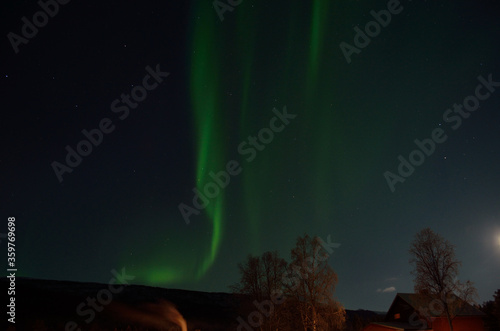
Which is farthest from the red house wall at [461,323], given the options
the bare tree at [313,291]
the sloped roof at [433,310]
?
the bare tree at [313,291]

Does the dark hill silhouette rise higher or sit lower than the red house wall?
higher

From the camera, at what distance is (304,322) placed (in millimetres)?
33094

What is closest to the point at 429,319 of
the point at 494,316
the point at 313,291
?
the point at 494,316

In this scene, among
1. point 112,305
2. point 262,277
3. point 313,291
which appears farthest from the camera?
point 112,305

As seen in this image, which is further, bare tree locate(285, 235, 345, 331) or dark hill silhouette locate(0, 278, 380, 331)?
dark hill silhouette locate(0, 278, 380, 331)

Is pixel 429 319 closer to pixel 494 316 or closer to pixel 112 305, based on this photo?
pixel 494 316

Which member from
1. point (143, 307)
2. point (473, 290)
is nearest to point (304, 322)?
point (473, 290)

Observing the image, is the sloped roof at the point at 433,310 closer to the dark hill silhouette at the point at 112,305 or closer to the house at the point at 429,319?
the house at the point at 429,319

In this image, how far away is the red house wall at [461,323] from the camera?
42156 mm

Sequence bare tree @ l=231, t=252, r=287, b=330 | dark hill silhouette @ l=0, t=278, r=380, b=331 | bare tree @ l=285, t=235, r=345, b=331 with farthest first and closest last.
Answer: dark hill silhouette @ l=0, t=278, r=380, b=331, bare tree @ l=231, t=252, r=287, b=330, bare tree @ l=285, t=235, r=345, b=331

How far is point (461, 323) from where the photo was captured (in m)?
43.1

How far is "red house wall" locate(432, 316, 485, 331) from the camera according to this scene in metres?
42.2

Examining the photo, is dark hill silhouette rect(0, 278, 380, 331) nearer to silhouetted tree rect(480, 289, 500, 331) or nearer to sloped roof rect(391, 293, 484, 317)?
sloped roof rect(391, 293, 484, 317)

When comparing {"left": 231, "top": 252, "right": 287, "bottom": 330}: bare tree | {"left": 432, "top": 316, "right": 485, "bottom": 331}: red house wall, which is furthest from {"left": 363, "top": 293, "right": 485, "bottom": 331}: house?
{"left": 231, "top": 252, "right": 287, "bottom": 330}: bare tree
